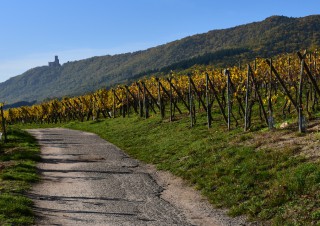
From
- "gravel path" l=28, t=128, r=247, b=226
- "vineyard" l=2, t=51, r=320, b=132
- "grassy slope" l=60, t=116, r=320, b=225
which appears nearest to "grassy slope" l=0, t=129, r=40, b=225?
"gravel path" l=28, t=128, r=247, b=226

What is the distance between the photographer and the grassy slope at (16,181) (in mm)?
11094

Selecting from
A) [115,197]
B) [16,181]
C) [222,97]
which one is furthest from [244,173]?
[222,97]

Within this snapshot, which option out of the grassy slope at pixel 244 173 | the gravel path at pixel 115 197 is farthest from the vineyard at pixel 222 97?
the gravel path at pixel 115 197

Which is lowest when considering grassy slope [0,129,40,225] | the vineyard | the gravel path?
the gravel path

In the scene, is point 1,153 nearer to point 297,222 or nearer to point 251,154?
point 251,154

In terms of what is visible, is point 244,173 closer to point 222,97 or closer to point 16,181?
point 16,181

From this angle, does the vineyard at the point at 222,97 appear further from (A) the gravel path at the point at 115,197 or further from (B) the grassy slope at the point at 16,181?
(B) the grassy slope at the point at 16,181

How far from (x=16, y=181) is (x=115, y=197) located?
4.92 metres

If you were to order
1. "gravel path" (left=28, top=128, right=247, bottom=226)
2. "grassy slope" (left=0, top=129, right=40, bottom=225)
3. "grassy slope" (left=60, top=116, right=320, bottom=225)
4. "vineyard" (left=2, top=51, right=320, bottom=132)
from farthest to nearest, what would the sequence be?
"vineyard" (left=2, top=51, right=320, bottom=132), "gravel path" (left=28, top=128, right=247, bottom=226), "grassy slope" (left=0, top=129, right=40, bottom=225), "grassy slope" (left=60, top=116, right=320, bottom=225)

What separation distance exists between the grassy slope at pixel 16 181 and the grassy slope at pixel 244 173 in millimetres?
6093

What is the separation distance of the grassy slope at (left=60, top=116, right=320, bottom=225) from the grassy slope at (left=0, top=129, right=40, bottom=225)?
6.09 metres

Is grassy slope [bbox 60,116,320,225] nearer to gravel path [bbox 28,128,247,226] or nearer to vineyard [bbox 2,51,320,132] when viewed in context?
gravel path [bbox 28,128,247,226]

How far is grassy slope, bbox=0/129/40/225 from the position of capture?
11094 millimetres

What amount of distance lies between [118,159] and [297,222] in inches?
530
